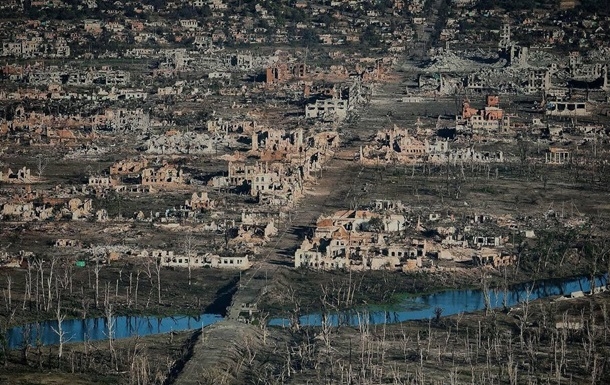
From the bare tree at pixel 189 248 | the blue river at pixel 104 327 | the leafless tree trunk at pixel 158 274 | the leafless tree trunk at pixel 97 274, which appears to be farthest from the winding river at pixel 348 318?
the bare tree at pixel 189 248

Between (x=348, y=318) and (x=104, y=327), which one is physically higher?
(x=348, y=318)

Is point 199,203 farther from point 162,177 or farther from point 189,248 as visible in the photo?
point 189,248

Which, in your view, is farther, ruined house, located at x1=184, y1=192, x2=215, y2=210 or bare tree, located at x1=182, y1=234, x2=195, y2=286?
ruined house, located at x1=184, y1=192, x2=215, y2=210

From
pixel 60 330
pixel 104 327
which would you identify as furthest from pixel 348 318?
pixel 60 330

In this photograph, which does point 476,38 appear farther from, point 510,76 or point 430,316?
point 430,316

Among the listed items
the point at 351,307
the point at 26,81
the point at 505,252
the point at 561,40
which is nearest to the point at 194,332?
the point at 351,307

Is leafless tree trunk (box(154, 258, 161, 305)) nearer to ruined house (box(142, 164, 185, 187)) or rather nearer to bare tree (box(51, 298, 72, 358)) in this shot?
bare tree (box(51, 298, 72, 358))

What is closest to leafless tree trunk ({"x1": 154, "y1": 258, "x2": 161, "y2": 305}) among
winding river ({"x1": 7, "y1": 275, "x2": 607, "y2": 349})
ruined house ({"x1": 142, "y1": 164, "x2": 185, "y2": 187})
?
winding river ({"x1": 7, "y1": 275, "x2": 607, "y2": 349})

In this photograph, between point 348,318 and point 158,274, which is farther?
point 158,274

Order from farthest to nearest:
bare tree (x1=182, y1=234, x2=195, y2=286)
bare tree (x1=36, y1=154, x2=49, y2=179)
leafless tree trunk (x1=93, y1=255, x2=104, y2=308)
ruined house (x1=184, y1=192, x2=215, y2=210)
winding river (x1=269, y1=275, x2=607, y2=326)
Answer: bare tree (x1=36, y1=154, x2=49, y2=179)
ruined house (x1=184, y1=192, x2=215, y2=210)
bare tree (x1=182, y1=234, x2=195, y2=286)
leafless tree trunk (x1=93, y1=255, x2=104, y2=308)
winding river (x1=269, y1=275, x2=607, y2=326)

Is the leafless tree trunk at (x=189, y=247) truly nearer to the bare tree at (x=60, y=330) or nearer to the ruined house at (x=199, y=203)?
the ruined house at (x=199, y=203)
